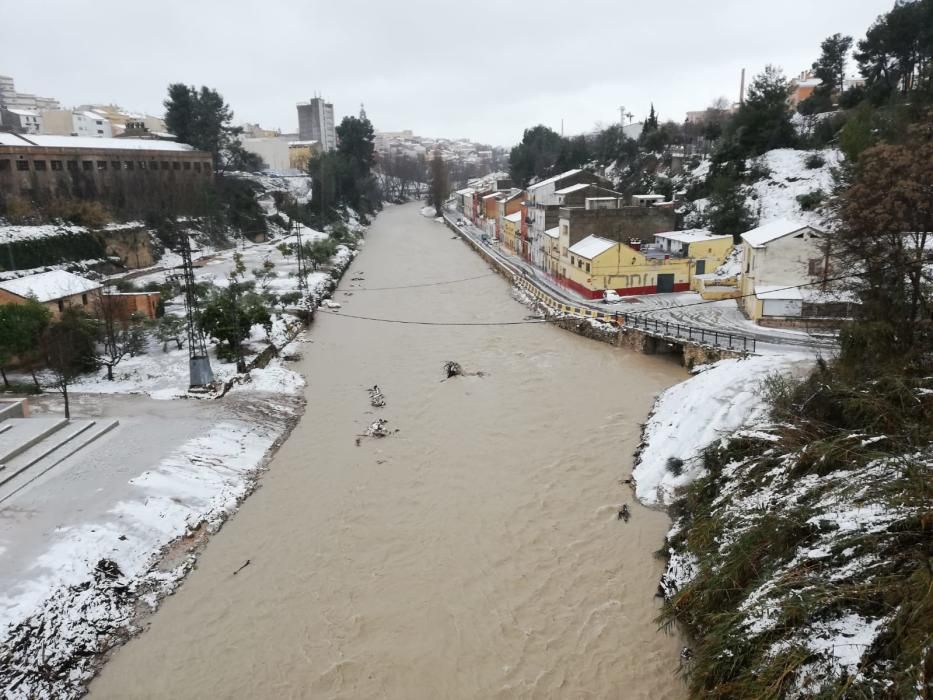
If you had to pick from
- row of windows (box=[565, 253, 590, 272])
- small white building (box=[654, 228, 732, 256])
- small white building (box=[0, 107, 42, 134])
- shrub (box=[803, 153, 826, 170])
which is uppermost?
small white building (box=[0, 107, 42, 134])

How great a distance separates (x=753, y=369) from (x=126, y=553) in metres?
11.8

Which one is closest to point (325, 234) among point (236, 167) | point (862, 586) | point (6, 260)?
point (236, 167)

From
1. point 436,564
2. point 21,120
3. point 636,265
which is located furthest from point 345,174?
point 436,564

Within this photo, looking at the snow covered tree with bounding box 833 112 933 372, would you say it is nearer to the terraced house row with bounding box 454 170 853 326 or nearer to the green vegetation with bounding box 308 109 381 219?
the terraced house row with bounding box 454 170 853 326

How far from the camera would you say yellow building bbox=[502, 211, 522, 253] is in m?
37.0

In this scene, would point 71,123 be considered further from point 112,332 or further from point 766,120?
point 766,120

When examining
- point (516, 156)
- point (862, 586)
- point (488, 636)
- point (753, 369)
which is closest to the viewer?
point (862, 586)

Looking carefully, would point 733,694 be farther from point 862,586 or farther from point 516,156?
point 516,156

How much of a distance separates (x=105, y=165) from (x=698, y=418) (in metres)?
38.6

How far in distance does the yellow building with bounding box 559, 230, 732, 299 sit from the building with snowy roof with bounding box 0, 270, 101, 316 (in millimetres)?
16761

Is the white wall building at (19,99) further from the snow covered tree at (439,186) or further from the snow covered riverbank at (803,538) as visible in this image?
the snow covered riverbank at (803,538)

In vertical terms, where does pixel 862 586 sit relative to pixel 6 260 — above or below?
below

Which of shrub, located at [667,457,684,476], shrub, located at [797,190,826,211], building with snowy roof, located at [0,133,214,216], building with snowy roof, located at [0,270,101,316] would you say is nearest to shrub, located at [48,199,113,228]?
building with snowy roof, located at [0,133,214,216]

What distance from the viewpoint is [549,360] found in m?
18.2
